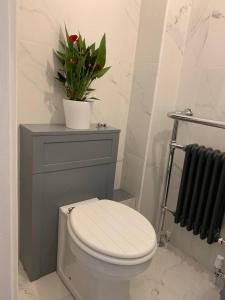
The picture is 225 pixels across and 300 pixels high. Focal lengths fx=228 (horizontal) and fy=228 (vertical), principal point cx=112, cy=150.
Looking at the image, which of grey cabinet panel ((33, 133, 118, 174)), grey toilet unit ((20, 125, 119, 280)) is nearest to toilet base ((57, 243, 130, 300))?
grey toilet unit ((20, 125, 119, 280))

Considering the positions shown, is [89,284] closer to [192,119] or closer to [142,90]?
[192,119]

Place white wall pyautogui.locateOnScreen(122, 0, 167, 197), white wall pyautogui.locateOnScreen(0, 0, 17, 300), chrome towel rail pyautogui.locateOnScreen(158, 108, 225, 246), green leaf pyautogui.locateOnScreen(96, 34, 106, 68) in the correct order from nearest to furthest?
white wall pyautogui.locateOnScreen(0, 0, 17, 300)
green leaf pyautogui.locateOnScreen(96, 34, 106, 68)
chrome towel rail pyautogui.locateOnScreen(158, 108, 225, 246)
white wall pyautogui.locateOnScreen(122, 0, 167, 197)

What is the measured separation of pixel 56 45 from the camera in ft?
3.76

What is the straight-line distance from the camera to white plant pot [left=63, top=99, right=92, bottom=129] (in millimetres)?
1106

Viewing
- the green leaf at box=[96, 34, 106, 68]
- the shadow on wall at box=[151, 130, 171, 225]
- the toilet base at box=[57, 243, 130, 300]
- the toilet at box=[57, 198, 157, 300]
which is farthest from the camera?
the shadow on wall at box=[151, 130, 171, 225]

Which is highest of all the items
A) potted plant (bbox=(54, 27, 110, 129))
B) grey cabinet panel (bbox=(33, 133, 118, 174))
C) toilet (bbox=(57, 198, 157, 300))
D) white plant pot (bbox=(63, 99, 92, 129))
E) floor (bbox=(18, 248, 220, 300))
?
potted plant (bbox=(54, 27, 110, 129))

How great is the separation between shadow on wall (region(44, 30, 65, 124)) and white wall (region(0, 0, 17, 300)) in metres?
0.64

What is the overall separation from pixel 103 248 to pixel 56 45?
0.97 meters

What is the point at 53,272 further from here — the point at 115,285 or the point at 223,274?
the point at 223,274

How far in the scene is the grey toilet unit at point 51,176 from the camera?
1.05 metres

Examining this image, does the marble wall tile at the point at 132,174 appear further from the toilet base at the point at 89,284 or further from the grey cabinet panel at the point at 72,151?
the toilet base at the point at 89,284

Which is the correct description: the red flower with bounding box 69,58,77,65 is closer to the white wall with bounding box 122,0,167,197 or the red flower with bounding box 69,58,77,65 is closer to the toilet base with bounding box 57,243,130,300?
the white wall with bounding box 122,0,167,197

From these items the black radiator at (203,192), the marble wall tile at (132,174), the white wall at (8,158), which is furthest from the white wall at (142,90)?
the white wall at (8,158)

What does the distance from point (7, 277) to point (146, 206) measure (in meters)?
1.05
